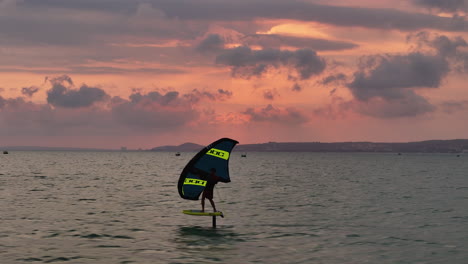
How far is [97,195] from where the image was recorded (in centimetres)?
5044

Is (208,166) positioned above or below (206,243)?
above

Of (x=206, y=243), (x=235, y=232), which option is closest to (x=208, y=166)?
(x=235, y=232)

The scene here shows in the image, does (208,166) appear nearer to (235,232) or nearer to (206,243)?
(235,232)

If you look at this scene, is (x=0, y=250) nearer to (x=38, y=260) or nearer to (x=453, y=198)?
(x=38, y=260)

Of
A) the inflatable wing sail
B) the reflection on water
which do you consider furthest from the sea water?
the inflatable wing sail

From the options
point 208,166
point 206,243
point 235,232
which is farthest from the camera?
point 208,166

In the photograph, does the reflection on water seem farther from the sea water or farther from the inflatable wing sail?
the inflatable wing sail

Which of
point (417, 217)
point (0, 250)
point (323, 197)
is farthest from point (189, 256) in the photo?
point (323, 197)

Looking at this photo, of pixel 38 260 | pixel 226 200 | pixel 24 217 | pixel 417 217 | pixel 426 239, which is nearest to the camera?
pixel 38 260

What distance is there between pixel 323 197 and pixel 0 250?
1316 inches

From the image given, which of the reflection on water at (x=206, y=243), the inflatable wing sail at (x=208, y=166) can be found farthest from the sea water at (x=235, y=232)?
the inflatable wing sail at (x=208, y=166)

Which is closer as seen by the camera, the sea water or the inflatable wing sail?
the sea water

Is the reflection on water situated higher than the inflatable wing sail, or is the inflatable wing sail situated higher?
the inflatable wing sail

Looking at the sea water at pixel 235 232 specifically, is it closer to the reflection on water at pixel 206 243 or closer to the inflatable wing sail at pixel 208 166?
the reflection on water at pixel 206 243
